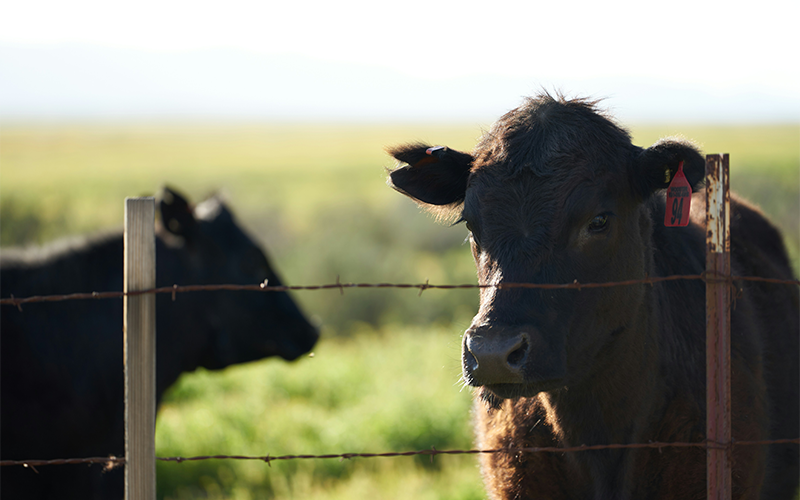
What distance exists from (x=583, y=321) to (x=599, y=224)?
1.39 feet

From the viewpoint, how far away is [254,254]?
19.0ft

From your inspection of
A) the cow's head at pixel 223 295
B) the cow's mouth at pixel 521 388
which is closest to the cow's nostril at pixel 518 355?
the cow's mouth at pixel 521 388

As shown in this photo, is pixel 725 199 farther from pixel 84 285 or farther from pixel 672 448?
pixel 84 285

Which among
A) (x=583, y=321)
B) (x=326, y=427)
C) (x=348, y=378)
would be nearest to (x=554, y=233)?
(x=583, y=321)

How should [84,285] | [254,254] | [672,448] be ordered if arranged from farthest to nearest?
[254,254]
[84,285]
[672,448]

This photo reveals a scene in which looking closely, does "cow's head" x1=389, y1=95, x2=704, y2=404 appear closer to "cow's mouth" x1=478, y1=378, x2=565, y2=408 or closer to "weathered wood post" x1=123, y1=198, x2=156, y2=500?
"cow's mouth" x1=478, y1=378, x2=565, y2=408

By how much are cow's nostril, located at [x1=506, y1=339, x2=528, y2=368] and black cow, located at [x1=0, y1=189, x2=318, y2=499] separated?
2.70 metres

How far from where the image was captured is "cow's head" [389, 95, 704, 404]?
2500 millimetres

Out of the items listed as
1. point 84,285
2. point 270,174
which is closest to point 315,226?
point 84,285

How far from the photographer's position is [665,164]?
287 centimetres

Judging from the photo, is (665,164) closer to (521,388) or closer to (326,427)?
(521,388)

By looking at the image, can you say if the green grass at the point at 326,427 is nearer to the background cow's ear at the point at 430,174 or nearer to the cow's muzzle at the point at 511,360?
the background cow's ear at the point at 430,174

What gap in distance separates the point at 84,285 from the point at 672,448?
13.3ft

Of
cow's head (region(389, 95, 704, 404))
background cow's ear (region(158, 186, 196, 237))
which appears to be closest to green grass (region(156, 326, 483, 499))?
→ cow's head (region(389, 95, 704, 404))
